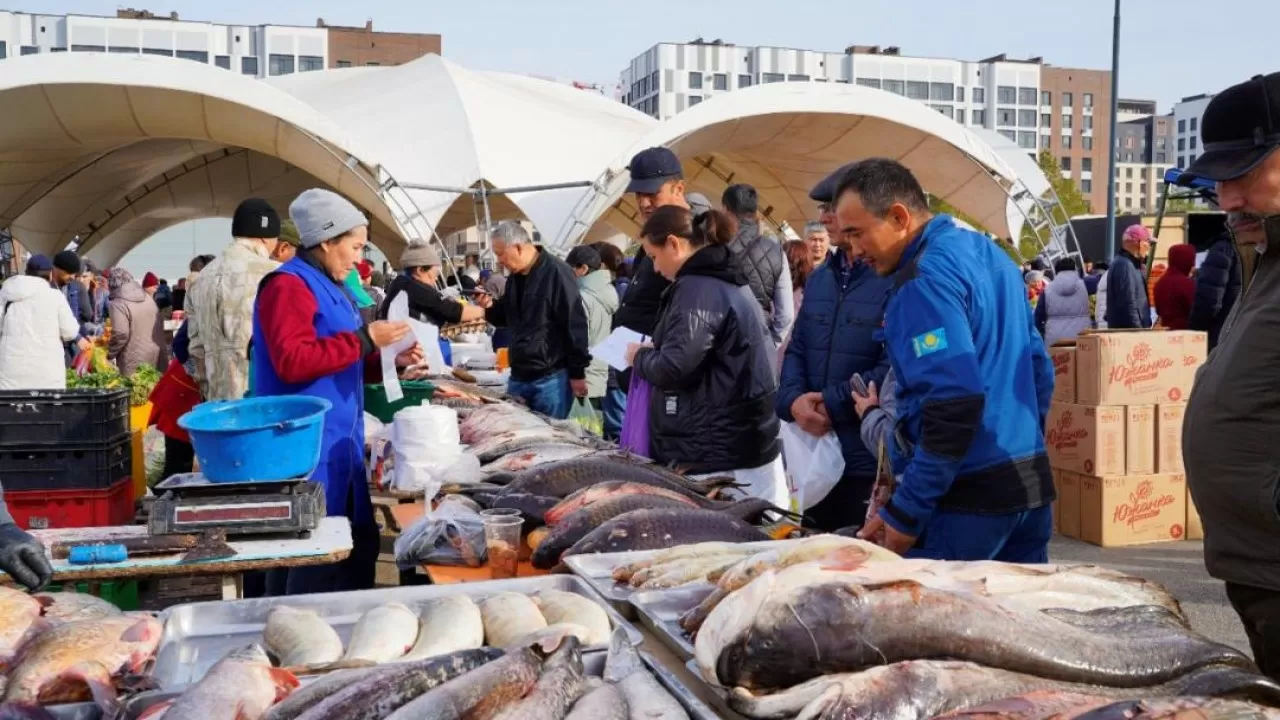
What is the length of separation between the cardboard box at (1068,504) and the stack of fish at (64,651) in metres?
7.24

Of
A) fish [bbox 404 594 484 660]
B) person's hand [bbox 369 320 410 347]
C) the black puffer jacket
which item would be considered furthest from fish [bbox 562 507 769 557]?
the black puffer jacket

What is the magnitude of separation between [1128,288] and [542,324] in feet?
20.9

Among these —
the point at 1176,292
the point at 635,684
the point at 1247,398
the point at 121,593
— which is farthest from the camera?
the point at 1176,292

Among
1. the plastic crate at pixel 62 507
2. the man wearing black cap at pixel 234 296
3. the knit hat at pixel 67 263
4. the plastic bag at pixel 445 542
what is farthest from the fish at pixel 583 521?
the knit hat at pixel 67 263

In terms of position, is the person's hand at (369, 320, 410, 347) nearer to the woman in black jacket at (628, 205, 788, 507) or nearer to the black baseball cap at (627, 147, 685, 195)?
the woman in black jacket at (628, 205, 788, 507)

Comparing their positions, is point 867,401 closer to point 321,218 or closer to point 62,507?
point 321,218

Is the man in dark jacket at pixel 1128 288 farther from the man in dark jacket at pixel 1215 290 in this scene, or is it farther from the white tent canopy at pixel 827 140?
the white tent canopy at pixel 827 140

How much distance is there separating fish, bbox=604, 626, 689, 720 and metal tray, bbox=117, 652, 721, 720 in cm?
1

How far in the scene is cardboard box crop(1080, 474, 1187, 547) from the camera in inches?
321

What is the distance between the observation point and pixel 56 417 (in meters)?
4.79

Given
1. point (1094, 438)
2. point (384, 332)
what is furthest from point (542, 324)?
point (1094, 438)

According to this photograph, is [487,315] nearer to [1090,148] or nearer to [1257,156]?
[1257,156]

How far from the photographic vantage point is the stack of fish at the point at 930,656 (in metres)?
1.74

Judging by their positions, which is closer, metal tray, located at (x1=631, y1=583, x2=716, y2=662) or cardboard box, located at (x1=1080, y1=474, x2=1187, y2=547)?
metal tray, located at (x1=631, y1=583, x2=716, y2=662)
